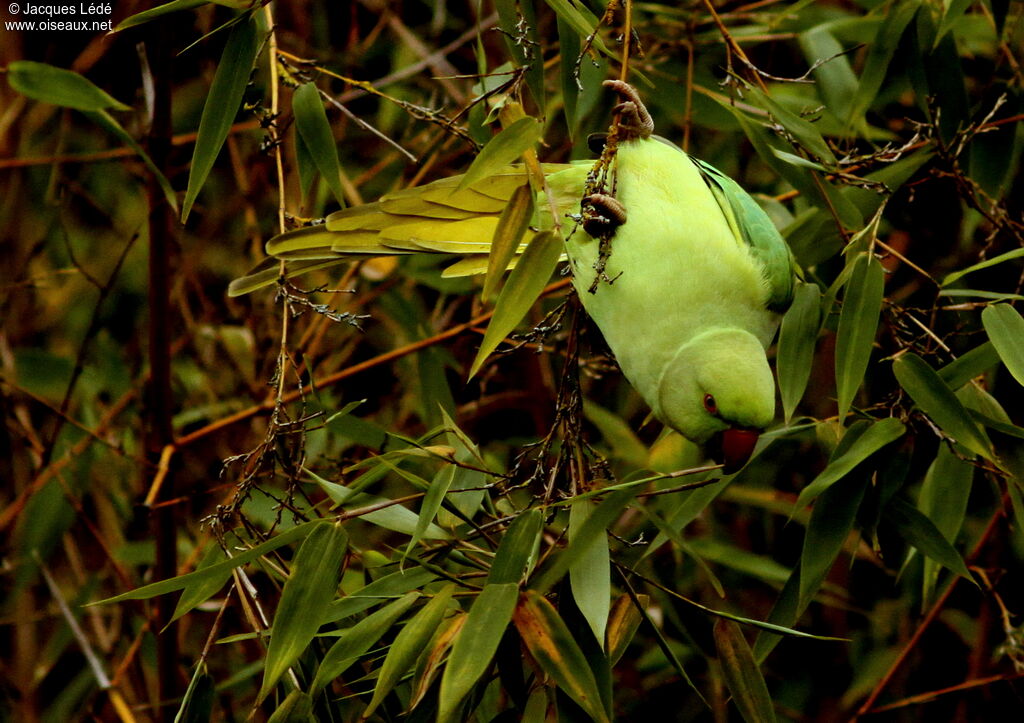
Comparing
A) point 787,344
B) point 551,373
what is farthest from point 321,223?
point 551,373

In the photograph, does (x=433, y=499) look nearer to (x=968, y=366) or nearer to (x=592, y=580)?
(x=592, y=580)

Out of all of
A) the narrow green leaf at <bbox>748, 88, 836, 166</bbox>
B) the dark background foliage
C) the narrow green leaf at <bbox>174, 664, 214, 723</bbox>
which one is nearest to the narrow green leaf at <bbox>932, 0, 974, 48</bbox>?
the dark background foliage

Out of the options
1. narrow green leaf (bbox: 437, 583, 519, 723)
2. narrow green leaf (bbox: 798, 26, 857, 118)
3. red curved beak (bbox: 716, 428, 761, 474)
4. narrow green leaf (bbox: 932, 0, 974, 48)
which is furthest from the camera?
narrow green leaf (bbox: 798, 26, 857, 118)

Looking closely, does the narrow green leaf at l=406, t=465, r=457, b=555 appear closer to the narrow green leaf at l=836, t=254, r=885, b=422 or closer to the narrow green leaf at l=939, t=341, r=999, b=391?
the narrow green leaf at l=836, t=254, r=885, b=422

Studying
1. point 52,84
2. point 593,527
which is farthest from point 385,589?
point 52,84

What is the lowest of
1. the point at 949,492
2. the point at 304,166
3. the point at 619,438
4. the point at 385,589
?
the point at 619,438

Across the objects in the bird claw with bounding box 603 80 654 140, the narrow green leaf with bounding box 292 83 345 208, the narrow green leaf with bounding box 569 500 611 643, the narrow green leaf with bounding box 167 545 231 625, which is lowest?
the narrow green leaf with bounding box 167 545 231 625

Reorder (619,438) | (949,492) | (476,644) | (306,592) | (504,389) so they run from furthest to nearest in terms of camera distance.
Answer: (504,389), (619,438), (949,492), (306,592), (476,644)
